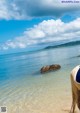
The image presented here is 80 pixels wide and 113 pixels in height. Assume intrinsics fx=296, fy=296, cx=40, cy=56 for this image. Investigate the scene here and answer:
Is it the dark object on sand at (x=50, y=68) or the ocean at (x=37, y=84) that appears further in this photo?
the dark object on sand at (x=50, y=68)

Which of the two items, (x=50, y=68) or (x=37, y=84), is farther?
(x=50, y=68)

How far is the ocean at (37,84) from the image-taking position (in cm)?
297

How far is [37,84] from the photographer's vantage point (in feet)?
12.4

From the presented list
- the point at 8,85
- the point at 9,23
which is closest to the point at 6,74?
the point at 8,85

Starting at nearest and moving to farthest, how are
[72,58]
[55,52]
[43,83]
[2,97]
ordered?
[2,97]
[43,83]
[72,58]
[55,52]

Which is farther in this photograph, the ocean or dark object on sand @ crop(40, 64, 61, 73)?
dark object on sand @ crop(40, 64, 61, 73)

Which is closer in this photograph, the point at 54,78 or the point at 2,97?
the point at 2,97

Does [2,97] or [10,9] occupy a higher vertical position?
[10,9]

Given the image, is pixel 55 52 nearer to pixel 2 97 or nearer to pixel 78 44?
pixel 78 44

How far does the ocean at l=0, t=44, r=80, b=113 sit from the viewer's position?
297 cm

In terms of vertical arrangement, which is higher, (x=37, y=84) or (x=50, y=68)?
(x=50, y=68)

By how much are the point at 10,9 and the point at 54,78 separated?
106 centimetres

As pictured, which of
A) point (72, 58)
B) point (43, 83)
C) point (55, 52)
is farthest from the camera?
point (55, 52)

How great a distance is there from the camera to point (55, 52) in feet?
17.1
